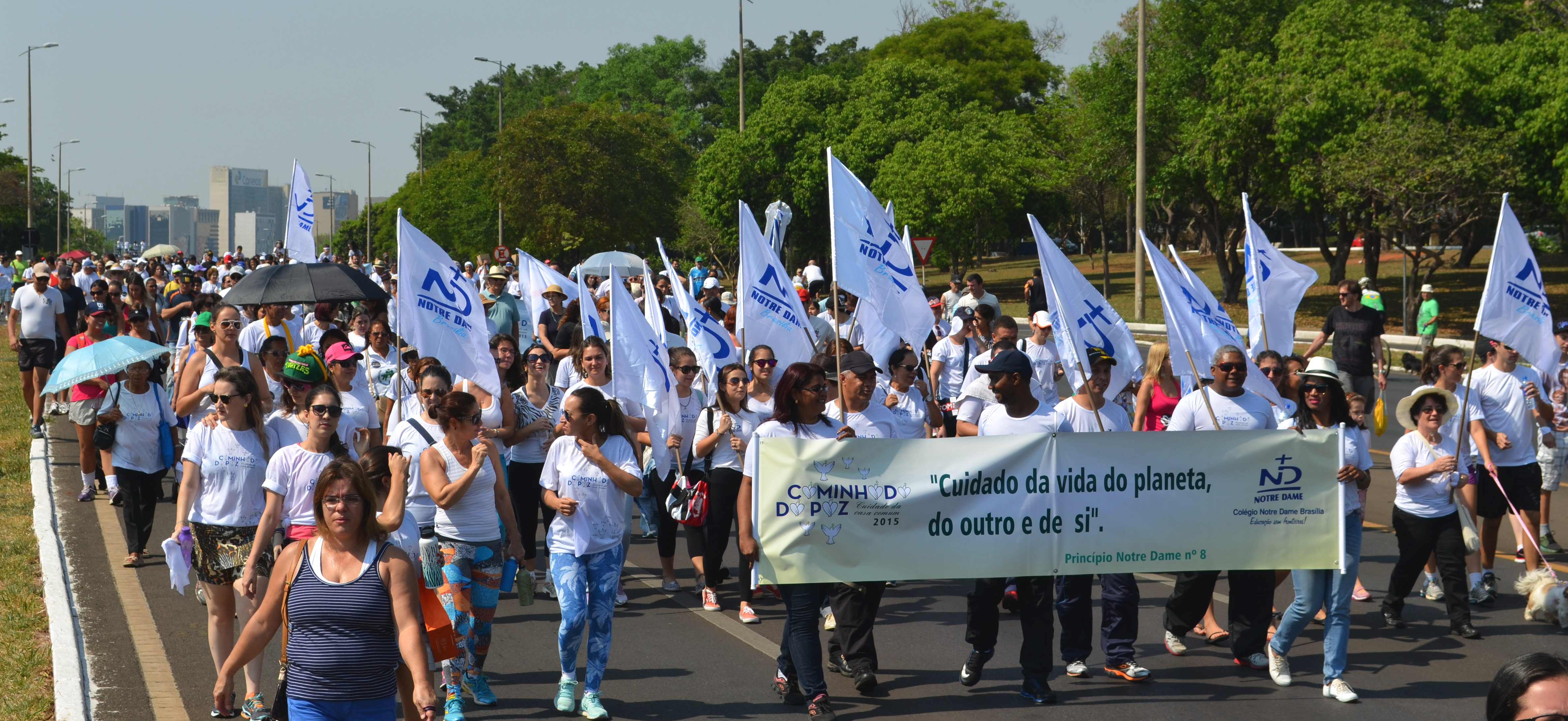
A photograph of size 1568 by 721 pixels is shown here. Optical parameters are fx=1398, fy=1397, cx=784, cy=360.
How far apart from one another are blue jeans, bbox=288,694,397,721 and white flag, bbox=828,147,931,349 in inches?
168

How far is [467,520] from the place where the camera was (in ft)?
21.0

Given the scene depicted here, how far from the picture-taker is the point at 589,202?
162ft

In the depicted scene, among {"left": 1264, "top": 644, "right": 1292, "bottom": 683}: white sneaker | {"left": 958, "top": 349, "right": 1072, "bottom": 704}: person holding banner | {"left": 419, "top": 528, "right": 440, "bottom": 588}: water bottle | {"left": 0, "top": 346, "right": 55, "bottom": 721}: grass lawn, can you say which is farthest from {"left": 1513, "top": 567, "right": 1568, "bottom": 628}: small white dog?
{"left": 0, "top": 346, "right": 55, "bottom": 721}: grass lawn

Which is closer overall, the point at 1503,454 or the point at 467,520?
the point at 467,520

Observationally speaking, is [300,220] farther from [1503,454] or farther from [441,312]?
[1503,454]

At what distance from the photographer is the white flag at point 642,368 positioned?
27.8 ft

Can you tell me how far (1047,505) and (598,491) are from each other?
2.14 metres

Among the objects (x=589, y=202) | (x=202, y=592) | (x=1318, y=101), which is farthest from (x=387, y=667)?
(x=589, y=202)

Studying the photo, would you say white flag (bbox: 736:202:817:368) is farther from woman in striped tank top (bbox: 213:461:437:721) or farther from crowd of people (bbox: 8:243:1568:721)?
woman in striped tank top (bbox: 213:461:437:721)

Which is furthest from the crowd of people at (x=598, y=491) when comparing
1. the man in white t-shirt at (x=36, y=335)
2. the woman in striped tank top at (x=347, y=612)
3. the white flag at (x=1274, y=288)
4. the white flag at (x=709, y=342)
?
the man in white t-shirt at (x=36, y=335)

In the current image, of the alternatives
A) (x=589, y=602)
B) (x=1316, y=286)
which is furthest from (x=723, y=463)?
(x=1316, y=286)

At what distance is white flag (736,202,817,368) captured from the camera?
32.0 ft

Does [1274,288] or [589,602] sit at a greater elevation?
[1274,288]

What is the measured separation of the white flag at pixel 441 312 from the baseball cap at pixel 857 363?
2414 millimetres
